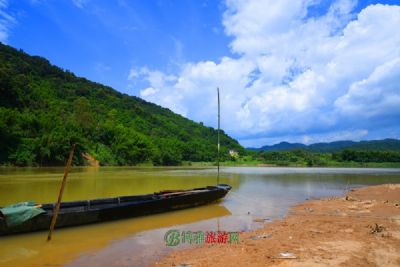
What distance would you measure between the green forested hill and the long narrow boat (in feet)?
138

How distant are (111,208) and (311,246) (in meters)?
7.26

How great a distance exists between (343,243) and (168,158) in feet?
264

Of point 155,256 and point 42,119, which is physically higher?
point 42,119

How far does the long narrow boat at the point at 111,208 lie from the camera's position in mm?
9945

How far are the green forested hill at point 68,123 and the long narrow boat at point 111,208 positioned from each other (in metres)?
42.0

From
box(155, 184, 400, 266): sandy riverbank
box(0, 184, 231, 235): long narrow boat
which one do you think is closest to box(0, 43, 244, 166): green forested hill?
box(0, 184, 231, 235): long narrow boat

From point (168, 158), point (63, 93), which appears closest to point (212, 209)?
point (168, 158)

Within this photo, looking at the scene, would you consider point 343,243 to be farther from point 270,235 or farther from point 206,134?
point 206,134

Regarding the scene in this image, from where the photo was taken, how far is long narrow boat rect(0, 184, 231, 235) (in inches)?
392

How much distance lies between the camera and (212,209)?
15.4 meters

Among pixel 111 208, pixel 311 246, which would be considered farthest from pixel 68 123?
pixel 311 246

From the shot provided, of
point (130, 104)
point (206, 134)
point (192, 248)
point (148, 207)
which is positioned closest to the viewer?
point (192, 248)

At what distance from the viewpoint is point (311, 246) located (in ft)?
25.0

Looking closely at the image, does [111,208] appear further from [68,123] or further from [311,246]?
[68,123]
